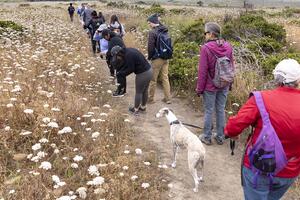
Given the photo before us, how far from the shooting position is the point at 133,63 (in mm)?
8086

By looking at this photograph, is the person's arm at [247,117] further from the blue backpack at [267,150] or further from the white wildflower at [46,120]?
the white wildflower at [46,120]

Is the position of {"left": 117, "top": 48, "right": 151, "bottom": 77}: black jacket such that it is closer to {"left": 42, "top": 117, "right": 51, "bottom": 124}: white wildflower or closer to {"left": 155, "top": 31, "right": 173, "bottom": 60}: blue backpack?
{"left": 155, "top": 31, "right": 173, "bottom": 60}: blue backpack

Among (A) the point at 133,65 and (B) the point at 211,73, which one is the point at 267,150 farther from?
(A) the point at 133,65

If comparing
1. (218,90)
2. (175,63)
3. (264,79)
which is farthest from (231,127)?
(175,63)

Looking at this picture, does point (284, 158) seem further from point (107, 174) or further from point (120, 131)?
point (120, 131)

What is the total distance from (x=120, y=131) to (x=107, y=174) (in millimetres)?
1795

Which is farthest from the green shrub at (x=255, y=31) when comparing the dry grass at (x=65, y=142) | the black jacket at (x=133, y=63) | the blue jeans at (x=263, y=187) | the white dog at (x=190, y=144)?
the blue jeans at (x=263, y=187)

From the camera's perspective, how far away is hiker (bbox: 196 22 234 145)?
6559mm

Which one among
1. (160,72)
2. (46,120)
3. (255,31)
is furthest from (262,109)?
→ (255,31)

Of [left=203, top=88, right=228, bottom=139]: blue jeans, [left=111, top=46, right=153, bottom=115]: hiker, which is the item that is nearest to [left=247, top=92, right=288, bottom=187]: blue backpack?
[left=203, top=88, right=228, bottom=139]: blue jeans

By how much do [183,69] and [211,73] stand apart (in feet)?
12.8

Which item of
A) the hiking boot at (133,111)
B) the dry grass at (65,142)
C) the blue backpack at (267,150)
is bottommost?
the hiking boot at (133,111)

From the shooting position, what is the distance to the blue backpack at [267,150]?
3.42m

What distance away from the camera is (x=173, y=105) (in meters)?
9.68
